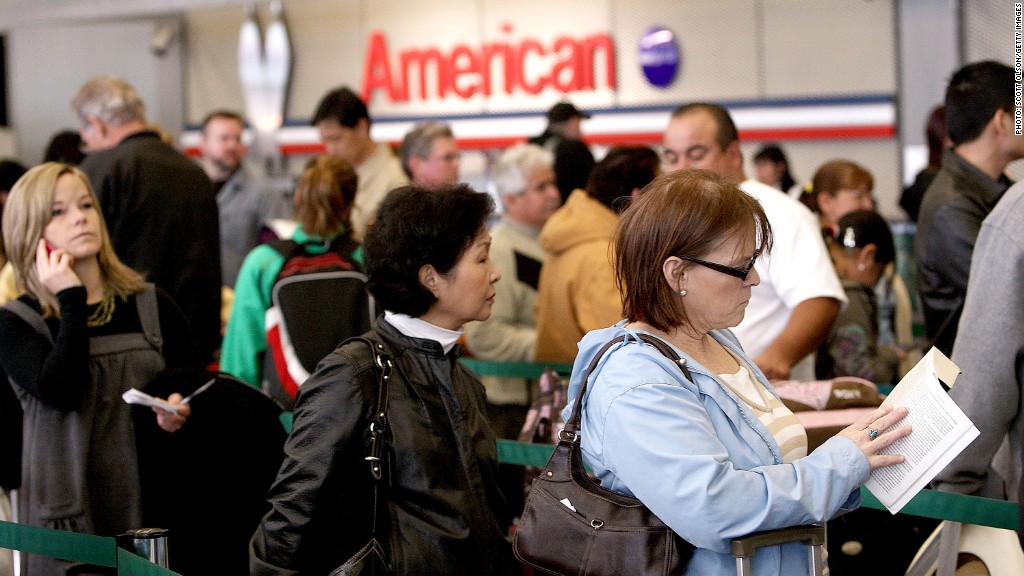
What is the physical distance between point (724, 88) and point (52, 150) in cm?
522

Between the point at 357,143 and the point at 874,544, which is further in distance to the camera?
the point at 357,143

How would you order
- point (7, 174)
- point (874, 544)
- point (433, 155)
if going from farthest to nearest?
point (7, 174) → point (433, 155) → point (874, 544)

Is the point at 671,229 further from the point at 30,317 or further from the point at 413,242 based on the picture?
the point at 30,317

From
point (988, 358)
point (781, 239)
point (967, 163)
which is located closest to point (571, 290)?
point (781, 239)

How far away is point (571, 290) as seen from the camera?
13.4 ft

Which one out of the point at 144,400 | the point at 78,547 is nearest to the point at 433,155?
the point at 144,400

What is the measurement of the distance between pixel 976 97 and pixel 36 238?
121 inches

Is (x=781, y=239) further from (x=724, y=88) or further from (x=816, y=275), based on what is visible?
(x=724, y=88)

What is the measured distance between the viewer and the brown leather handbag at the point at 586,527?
6.11 feet

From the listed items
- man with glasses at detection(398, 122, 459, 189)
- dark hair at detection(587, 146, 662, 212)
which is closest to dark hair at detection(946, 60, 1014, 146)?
dark hair at detection(587, 146, 662, 212)

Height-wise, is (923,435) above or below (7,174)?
below

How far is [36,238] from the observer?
3.36 metres

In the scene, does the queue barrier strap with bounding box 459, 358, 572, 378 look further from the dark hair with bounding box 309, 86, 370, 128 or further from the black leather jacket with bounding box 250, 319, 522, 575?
the dark hair with bounding box 309, 86, 370, 128

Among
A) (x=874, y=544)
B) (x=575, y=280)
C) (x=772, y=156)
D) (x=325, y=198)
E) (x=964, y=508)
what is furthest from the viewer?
(x=772, y=156)
